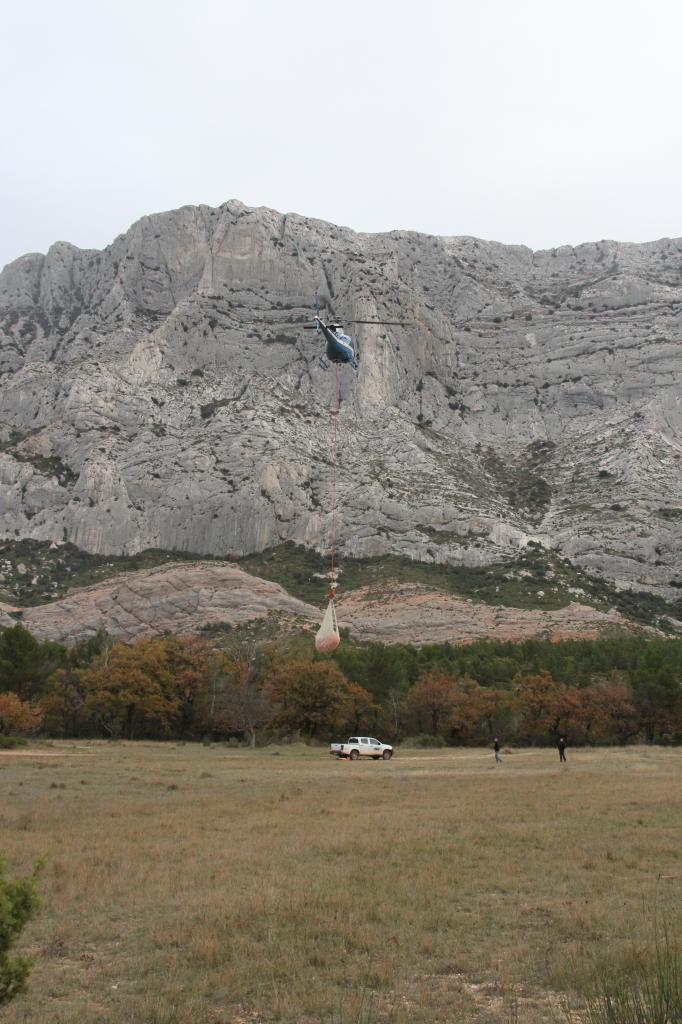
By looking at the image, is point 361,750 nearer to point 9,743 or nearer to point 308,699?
point 308,699

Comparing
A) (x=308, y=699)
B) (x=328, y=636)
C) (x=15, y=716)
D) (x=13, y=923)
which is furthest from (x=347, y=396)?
(x=13, y=923)

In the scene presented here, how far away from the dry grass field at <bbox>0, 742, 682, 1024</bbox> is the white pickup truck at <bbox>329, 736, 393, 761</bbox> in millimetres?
21621

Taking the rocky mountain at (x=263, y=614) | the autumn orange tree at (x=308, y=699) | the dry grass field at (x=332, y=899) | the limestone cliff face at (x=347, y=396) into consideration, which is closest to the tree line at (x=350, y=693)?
the autumn orange tree at (x=308, y=699)

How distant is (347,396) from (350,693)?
76.4 m

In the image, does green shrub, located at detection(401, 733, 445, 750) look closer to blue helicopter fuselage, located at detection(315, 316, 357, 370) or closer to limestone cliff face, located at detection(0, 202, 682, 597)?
blue helicopter fuselage, located at detection(315, 316, 357, 370)

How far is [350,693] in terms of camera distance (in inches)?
2714

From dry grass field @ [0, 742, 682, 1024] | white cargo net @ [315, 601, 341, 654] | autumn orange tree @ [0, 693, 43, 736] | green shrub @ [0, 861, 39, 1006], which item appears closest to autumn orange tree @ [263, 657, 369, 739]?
autumn orange tree @ [0, 693, 43, 736]

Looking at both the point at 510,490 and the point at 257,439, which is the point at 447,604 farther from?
the point at 257,439

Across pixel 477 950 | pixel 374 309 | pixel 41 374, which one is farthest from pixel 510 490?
pixel 477 950

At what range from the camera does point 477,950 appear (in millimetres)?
9984

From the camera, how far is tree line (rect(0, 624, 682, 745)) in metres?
66.6

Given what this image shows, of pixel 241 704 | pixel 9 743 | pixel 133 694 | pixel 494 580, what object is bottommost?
pixel 9 743

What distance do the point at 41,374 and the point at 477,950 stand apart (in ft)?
471

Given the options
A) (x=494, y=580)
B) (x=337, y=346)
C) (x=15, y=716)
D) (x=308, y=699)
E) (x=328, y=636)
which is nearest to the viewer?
(x=328, y=636)
